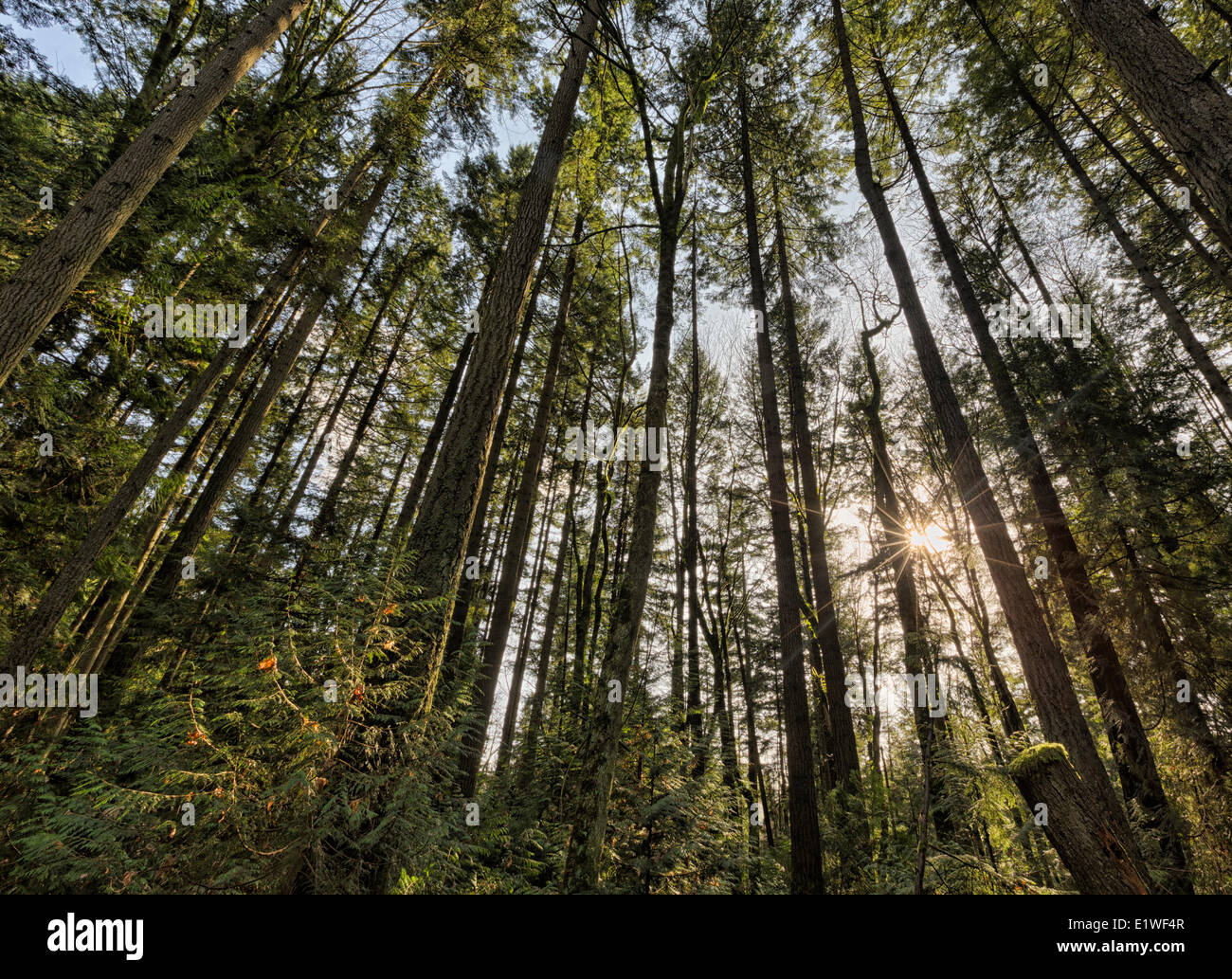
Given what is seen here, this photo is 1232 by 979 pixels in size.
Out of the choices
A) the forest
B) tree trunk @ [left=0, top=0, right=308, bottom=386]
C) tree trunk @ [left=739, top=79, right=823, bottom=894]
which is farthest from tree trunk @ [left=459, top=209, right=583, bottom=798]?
tree trunk @ [left=0, top=0, right=308, bottom=386]

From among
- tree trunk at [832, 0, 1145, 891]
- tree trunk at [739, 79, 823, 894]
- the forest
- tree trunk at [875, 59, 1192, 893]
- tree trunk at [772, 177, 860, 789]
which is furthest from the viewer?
tree trunk at [772, 177, 860, 789]

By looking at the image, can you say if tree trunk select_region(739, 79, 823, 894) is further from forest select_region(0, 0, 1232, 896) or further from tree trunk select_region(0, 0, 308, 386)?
tree trunk select_region(0, 0, 308, 386)

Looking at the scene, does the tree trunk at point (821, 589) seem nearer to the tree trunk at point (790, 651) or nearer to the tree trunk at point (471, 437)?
the tree trunk at point (790, 651)

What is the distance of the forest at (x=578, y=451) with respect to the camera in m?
2.88

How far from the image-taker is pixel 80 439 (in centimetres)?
646

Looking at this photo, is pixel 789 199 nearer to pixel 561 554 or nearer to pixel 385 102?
pixel 385 102

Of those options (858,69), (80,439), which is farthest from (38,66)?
(858,69)

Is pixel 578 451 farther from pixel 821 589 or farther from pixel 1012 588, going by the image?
pixel 1012 588

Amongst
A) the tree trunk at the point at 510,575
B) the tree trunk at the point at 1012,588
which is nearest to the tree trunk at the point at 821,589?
the tree trunk at the point at 1012,588

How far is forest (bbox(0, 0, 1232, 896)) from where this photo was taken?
288cm

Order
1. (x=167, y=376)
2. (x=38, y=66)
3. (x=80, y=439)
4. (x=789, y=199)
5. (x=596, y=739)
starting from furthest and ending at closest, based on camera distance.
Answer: (x=789, y=199)
(x=167, y=376)
(x=80, y=439)
(x=38, y=66)
(x=596, y=739)

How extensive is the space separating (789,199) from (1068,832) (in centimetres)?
1213
